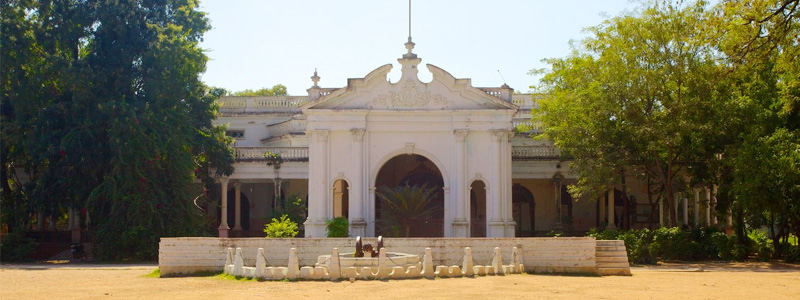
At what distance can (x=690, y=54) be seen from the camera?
30.7 m

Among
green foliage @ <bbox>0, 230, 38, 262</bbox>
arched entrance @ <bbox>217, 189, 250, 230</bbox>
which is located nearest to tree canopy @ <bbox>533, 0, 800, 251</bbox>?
arched entrance @ <bbox>217, 189, 250, 230</bbox>

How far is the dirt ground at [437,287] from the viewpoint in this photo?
59.8ft

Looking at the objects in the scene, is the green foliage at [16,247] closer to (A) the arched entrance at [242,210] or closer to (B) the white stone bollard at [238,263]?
(A) the arched entrance at [242,210]

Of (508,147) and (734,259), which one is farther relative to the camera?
(508,147)

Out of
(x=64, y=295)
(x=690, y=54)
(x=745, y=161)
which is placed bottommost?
(x=64, y=295)

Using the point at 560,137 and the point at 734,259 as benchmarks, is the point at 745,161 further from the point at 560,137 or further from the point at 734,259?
the point at 560,137

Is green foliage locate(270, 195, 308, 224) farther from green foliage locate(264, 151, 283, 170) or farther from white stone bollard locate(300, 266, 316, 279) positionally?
white stone bollard locate(300, 266, 316, 279)

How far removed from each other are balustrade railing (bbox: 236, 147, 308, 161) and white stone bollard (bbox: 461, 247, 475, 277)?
17.5m

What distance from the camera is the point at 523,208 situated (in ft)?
136

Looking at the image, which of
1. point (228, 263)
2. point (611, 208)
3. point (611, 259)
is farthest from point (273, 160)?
point (611, 259)

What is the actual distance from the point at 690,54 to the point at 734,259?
6.74 meters

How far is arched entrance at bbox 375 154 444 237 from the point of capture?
32.8m

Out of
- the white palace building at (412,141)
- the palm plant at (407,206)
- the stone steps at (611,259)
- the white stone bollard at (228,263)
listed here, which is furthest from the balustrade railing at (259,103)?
the stone steps at (611,259)

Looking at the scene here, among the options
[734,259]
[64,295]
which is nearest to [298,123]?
[734,259]
